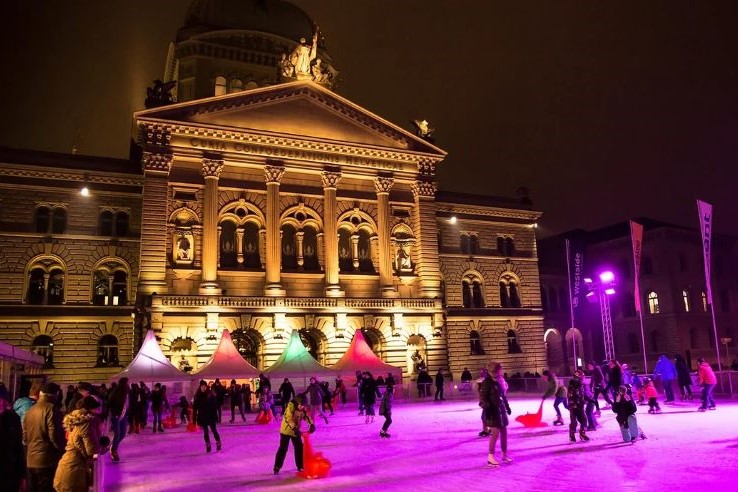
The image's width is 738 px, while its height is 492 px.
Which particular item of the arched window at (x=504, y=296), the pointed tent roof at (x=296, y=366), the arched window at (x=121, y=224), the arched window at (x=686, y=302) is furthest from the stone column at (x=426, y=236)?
the arched window at (x=686, y=302)

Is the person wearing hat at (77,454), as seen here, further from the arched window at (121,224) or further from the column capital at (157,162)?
the arched window at (121,224)

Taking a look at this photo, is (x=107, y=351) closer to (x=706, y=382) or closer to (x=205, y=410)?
(x=205, y=410)

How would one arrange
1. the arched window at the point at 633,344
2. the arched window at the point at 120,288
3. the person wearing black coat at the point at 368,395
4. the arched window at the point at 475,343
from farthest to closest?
the arched window at the point at 633,344, the arched window at the point at 475,343, the arched window at the point at 120,288, the person wearing black coat at the point at 368,395

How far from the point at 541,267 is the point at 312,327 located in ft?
96.2

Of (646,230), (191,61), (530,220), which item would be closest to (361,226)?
(530,220)

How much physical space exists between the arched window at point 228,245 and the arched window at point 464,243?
62.2 feet

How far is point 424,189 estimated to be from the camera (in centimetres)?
4603

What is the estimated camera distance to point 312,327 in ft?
131

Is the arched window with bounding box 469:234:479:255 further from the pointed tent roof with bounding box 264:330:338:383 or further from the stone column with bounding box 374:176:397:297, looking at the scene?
the pointed tent roof with bounding box 264:330:338:383

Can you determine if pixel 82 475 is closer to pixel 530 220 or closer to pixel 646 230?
pixel 530 220

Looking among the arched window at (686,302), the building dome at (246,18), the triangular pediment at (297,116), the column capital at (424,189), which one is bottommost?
the arched window at (686,302)

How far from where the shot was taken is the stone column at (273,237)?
130ft

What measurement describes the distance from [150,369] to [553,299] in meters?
42.3

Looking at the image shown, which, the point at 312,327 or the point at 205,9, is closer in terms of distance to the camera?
the point at 312,327
